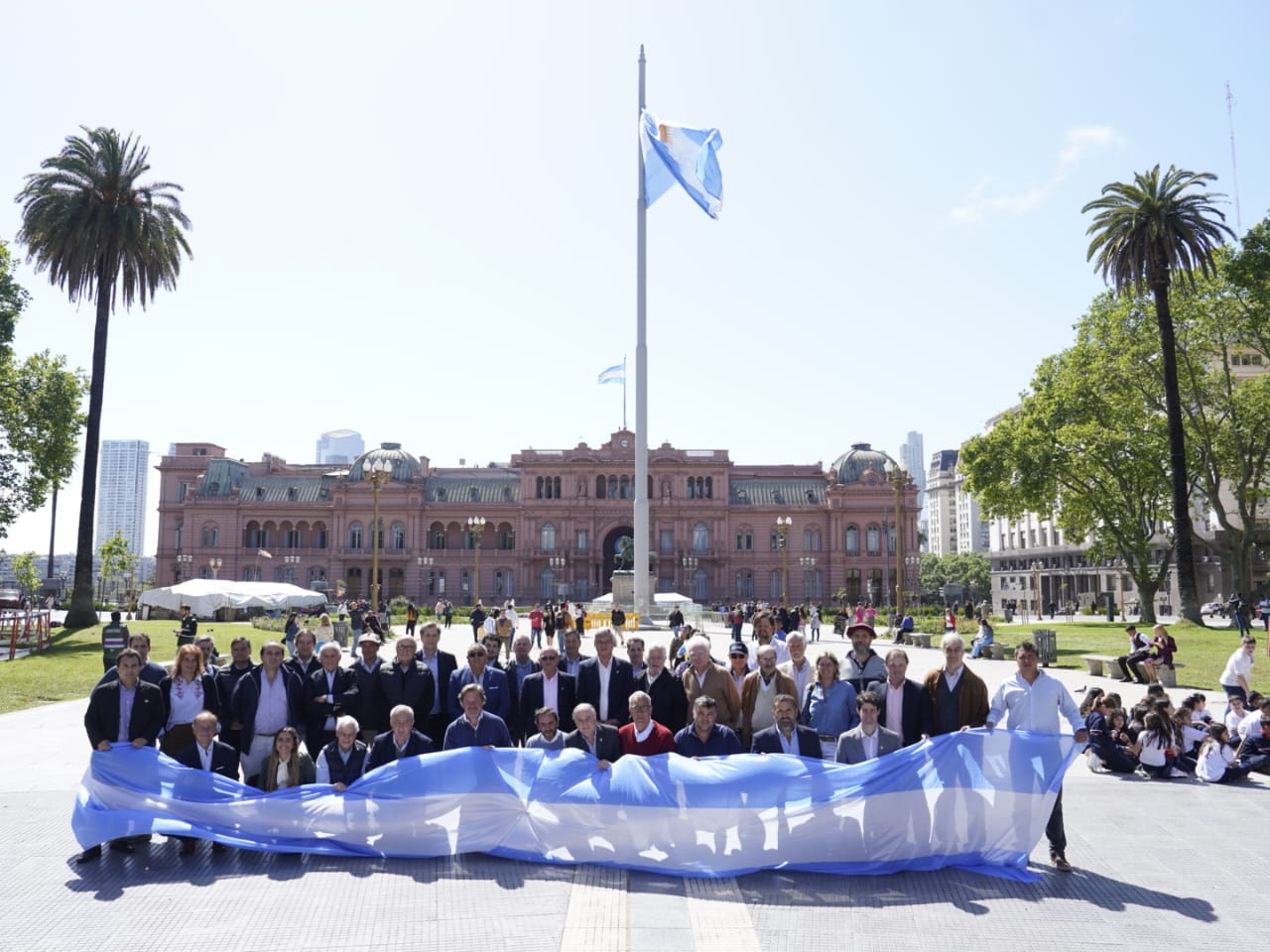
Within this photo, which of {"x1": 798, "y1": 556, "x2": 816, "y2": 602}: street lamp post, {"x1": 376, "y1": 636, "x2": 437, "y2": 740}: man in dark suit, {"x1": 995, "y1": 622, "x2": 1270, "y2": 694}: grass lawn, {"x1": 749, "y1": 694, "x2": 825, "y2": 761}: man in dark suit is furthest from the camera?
{"x1": 798, "y1": 556, "x2": 816, "y2": 602}: street lamp post

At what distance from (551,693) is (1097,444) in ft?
126

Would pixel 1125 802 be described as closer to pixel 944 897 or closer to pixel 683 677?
pixel 944 897

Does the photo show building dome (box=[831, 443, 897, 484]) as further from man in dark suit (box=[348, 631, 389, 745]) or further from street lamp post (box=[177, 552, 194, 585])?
man in dark suit (box=[348, 631, 389, 745])

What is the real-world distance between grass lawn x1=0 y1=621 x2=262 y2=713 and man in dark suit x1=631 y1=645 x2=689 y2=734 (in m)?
13.7

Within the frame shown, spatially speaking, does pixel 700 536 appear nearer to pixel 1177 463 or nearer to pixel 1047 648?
pixel 1177 463

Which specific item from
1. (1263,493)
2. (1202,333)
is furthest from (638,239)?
(1263,493)

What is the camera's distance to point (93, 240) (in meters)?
36.0

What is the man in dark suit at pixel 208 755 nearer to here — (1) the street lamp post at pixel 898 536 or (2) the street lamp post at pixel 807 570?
(1) the street lamp post at pixel 898 536

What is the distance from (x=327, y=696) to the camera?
33.1 ft

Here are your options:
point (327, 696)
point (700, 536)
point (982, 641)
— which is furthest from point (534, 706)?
point (700, 536)

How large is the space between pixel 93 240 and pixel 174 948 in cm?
3568

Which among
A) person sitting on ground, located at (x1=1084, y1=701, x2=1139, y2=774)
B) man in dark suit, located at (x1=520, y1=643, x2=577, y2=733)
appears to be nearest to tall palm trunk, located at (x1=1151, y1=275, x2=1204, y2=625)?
person sitting on ground, located at (x1=1084, y1=701, x2=1139, y2=774)

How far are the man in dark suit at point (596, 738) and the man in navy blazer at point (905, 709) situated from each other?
242 centimetres

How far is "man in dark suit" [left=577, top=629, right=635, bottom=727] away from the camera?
10.2 m
